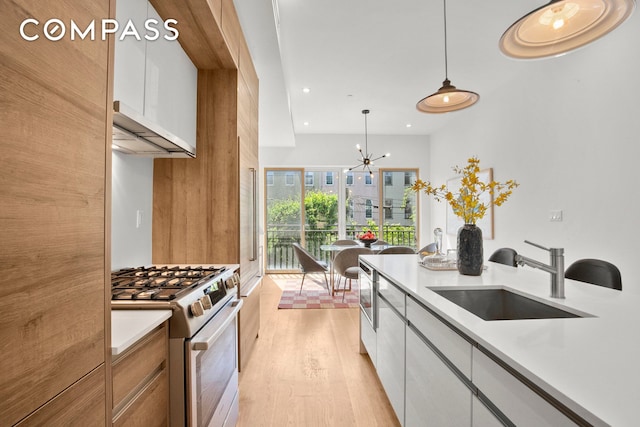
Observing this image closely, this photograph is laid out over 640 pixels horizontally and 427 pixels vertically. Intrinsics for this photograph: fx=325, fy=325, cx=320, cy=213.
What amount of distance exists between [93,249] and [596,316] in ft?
4.94

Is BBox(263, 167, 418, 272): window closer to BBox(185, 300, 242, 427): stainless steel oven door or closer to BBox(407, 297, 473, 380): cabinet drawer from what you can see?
BBox(185, 300, 242, 427): stainless steel oven door

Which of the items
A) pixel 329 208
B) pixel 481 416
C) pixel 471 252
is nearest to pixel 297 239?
pixel 329 208

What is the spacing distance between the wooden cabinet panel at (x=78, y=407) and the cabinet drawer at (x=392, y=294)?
4.11 feet

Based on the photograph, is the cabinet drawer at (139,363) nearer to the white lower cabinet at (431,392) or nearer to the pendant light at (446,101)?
the white lower cabinet at (431,392)

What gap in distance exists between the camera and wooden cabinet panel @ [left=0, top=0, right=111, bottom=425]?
1.81 ft

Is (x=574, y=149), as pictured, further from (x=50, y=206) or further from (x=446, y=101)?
(x=50, y=206)

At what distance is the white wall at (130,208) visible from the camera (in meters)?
1.77

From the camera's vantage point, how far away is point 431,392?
1252 millimetres

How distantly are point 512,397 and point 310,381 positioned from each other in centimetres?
188

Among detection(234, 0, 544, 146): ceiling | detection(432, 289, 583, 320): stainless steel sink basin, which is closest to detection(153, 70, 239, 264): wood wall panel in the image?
detection(234, 0, 544, 146): ceiling

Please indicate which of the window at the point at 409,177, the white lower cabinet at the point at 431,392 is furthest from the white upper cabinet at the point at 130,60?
the window at the point at 409,177

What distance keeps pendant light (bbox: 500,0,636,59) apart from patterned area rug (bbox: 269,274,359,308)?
137 inches

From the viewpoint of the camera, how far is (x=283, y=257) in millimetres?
6676

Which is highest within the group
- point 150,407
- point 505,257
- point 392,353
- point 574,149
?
point 574,149
